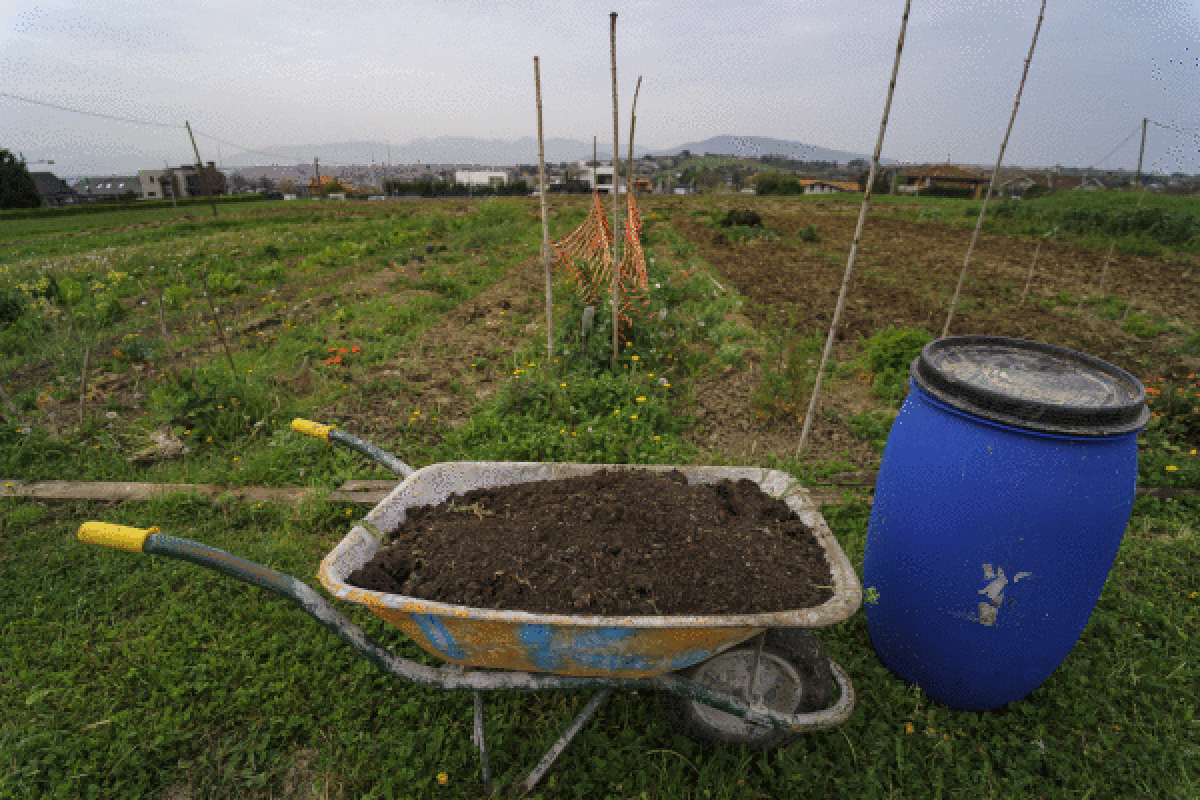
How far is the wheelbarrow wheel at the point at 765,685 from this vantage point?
1.95 meters

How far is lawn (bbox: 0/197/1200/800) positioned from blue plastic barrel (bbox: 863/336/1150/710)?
0.34m

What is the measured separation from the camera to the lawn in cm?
209

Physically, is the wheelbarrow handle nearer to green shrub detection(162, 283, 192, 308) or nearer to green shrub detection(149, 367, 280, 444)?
green shrub detection(149, 367, 280, 444)

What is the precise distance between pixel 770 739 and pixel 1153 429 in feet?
14.4

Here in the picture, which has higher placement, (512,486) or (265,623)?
(512,486)

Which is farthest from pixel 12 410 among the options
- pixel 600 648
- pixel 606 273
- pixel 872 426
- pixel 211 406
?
pixel 872 426

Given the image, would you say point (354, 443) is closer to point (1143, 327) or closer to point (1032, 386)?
point (1032, 386)

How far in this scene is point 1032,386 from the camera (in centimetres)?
189

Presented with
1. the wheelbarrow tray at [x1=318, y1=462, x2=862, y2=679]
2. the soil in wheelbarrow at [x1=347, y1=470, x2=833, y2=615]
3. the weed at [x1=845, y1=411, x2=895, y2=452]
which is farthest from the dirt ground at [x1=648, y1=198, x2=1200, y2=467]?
the wheelbarrow tray at [x1=318, y1=462, x2=862, y2=679]

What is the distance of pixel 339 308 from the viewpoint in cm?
722

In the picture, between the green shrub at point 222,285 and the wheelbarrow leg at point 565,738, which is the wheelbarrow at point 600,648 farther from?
the green shrub at point 222,285

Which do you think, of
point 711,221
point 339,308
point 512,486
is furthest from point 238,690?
point 711,221

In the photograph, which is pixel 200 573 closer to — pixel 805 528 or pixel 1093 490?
pixel 805 528

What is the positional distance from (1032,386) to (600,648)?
174 centimetres
